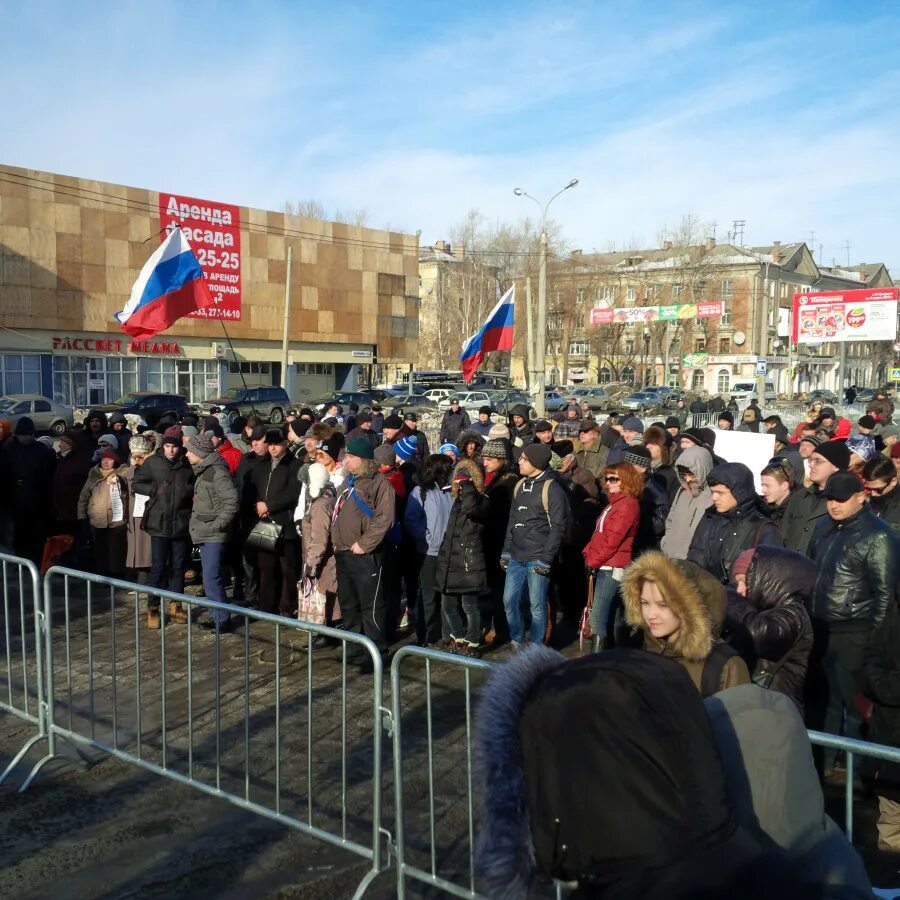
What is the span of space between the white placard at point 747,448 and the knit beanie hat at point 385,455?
4231 mm

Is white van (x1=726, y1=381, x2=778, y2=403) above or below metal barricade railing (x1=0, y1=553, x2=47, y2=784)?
above

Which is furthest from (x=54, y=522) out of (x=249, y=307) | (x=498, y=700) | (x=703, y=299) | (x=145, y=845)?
(x=703, y=299)

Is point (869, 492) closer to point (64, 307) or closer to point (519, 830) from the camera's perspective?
point (519, 830)

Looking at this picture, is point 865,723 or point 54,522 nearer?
point 865,723

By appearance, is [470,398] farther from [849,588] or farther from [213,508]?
[849,588]

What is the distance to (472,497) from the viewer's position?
298 inches

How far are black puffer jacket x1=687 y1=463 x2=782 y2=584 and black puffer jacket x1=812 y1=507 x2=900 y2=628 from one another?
606mm

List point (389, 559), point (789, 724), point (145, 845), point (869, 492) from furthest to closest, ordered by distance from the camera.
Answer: point (389, 559) → point (869, 492) → point (145, 845) → point (789, 724)

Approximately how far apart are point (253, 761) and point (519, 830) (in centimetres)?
406

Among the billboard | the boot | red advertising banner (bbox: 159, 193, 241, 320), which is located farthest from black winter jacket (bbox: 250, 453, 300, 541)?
red advertising banner (bbox: 159, 193, 241, 320)

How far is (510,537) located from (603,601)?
899 mm

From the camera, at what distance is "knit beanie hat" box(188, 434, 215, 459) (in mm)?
8057

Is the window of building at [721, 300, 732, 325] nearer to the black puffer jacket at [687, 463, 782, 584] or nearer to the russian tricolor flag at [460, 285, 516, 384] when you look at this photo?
the russian tricolor flag at [460, 285, 516, 384]

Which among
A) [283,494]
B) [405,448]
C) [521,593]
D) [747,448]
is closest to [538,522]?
[521,593]
